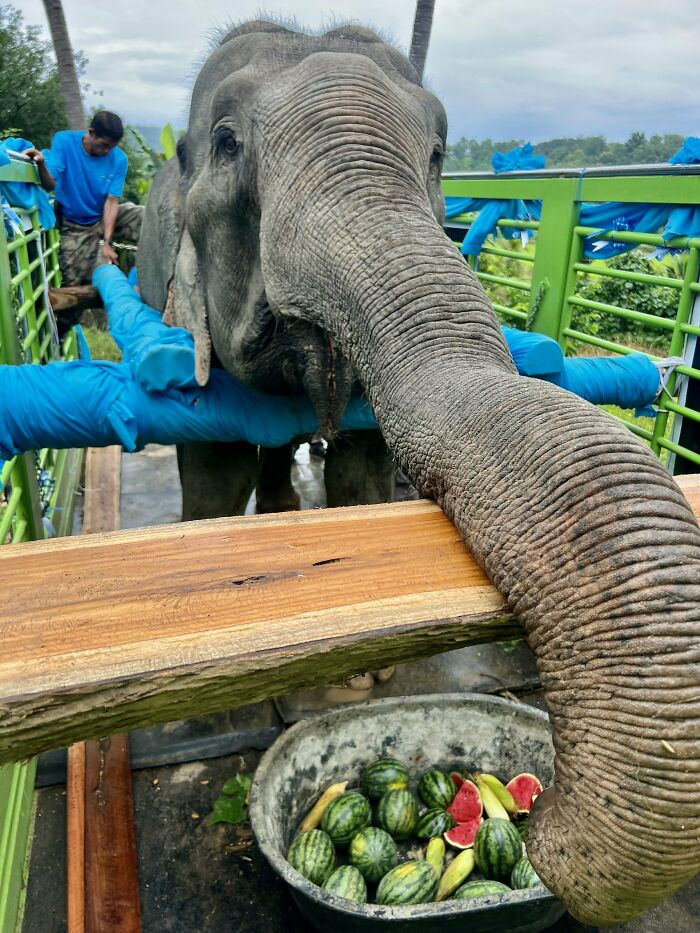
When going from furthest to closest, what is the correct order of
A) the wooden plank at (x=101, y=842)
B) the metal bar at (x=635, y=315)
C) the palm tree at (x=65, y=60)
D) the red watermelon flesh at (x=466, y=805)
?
the palm tree at (x=65, y=60) < the metal bar at (x=635, y=315) < the red watermelon flesh at (x=466, y=805) < the wooden plank at (x=101, y=842)

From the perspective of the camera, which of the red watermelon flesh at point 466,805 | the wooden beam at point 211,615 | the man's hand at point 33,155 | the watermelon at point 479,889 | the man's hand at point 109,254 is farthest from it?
the man's hand at point 109,254

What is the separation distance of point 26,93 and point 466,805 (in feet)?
53.5

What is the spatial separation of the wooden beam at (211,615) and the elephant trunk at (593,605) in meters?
0.09

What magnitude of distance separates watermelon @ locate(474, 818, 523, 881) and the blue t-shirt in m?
5.47

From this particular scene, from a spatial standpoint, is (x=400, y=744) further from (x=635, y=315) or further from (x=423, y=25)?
(x=423, y=25)

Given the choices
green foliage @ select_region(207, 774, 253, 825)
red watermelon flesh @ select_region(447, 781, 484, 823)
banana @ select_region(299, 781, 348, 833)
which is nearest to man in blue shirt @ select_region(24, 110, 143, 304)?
green foliage @ select_region(207, 774, 253, 825)

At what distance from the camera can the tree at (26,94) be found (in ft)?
48.1

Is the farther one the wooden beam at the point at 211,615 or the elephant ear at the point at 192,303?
the elephant ear at the point at 192,303

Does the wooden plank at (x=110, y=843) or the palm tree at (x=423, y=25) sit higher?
the palm tree at (x=423, y=25)

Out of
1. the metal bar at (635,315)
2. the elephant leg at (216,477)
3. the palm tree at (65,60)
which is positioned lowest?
the elephant leg at (216,477)

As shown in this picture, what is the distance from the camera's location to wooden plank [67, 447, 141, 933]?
89.6 inches

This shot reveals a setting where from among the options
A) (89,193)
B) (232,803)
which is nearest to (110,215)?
(89,193)

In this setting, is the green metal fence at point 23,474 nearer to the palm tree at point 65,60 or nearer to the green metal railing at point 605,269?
the green metal railing at point 605,269

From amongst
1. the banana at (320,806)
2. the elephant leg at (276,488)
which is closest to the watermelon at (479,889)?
the banana at (320,806)
